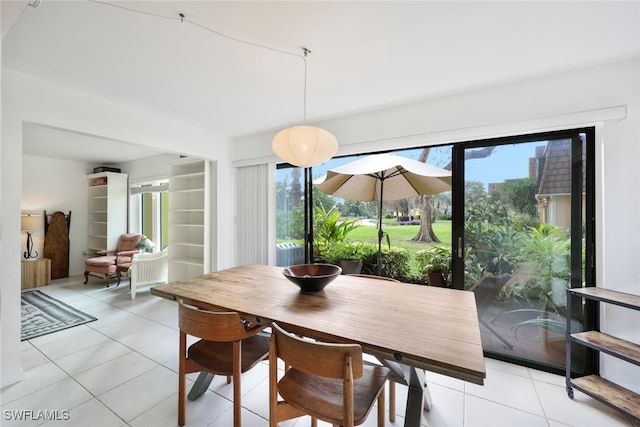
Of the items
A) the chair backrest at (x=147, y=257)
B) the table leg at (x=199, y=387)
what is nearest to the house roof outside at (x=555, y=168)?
the table leg at (x=199, y=387)

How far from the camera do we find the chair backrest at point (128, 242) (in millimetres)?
5238

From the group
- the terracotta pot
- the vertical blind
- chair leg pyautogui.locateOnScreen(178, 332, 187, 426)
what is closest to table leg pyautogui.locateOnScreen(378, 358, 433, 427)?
chair leg pyautogui.locateOnScreen(178, 332, 187, 426)

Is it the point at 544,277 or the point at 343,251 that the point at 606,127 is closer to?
the point at 544,277

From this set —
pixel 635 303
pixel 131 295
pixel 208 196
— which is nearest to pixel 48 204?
pixel 131 295

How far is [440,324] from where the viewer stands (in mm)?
1337

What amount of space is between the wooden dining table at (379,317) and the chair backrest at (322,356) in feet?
0.32

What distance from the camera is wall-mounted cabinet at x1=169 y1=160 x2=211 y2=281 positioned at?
430 cm

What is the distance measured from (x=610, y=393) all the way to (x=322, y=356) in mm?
2251

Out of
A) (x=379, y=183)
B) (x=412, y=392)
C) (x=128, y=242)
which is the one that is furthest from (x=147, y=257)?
(x=412, y=392)

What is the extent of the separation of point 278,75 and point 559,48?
2.07 meters

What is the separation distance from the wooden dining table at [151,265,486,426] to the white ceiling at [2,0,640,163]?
1713 millimetres

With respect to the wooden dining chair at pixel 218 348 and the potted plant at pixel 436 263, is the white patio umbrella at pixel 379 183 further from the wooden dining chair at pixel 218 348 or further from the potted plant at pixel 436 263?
the wooden dining chair at pixel 218 348

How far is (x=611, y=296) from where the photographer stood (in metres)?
1.88

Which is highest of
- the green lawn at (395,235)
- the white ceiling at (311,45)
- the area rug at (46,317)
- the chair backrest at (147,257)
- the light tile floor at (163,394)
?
the white ceiling at (311,45)
